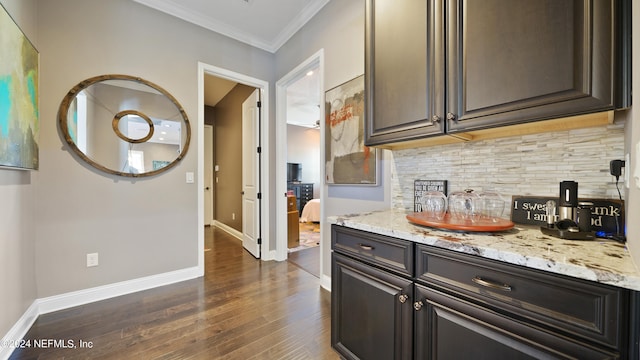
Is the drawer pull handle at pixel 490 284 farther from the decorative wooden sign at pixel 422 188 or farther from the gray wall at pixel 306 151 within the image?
the gray wall at pixel 306 151

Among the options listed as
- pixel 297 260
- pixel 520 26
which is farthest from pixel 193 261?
pixel 520 26

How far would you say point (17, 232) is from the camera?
5.30 ft

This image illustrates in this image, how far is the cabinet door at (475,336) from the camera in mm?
654

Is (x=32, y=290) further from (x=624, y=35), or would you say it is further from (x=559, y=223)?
(x=624, y=35)

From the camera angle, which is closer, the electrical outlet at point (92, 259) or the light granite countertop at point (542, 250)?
the light granite countertop at point (542, 250)

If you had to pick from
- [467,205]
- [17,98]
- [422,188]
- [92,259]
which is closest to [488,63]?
[467,205]

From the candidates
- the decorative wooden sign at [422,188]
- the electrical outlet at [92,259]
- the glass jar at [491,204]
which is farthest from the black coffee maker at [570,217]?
the electrical outlet at [92,259]

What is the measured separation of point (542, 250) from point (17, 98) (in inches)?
113

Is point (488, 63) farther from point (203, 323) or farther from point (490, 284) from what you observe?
point (203, 323)

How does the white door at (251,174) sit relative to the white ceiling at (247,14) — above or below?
below

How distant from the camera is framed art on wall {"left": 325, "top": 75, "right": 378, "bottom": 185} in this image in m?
1.96

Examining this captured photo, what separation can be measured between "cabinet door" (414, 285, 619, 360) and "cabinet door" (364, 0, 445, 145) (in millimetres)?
786

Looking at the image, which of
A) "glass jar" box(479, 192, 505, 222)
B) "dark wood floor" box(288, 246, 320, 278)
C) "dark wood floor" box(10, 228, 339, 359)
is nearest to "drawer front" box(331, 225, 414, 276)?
"glass jar" box(479, 192, 505, 222)

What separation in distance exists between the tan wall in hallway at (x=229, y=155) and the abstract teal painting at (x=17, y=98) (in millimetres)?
2427
